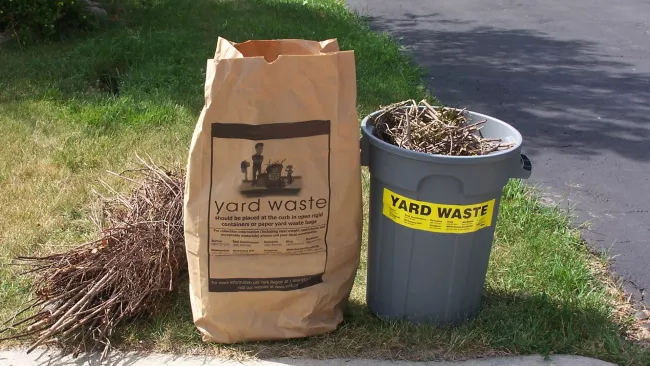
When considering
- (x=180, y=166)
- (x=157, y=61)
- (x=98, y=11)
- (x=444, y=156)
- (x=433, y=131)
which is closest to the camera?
(x=444, y=156)

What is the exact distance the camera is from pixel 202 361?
2.73 metres

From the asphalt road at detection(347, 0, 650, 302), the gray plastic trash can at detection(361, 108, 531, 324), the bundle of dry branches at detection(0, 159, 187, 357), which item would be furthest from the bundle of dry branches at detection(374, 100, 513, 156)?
the asphalt road at detection(347, 0, 650, 302)

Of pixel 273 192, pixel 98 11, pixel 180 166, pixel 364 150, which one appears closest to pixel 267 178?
pixel 273 192

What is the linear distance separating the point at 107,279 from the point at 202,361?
612 millimetres

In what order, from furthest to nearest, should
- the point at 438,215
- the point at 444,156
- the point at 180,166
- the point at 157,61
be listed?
the point at 157,61
the point at 180,166
the point at 438,215
the point at 444,156

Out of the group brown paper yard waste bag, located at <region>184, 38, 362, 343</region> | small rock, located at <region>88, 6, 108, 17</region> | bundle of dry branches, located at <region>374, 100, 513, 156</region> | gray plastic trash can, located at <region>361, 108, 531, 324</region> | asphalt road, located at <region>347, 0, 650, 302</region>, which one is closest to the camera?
brown paper yard waste bag, located at <region>184, 38, 362, 343</region>

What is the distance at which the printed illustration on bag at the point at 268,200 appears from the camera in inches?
98.0

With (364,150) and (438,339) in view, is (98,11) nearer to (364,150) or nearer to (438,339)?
(364,150)

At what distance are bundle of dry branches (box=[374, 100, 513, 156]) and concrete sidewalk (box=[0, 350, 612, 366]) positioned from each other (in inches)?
34.3

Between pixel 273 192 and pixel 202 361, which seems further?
pixel 202 361

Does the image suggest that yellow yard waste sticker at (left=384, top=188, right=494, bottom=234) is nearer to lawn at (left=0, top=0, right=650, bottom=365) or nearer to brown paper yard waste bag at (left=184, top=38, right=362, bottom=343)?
brown paper yard waste bag at (left=184, top=38, right=362, bottom=343)

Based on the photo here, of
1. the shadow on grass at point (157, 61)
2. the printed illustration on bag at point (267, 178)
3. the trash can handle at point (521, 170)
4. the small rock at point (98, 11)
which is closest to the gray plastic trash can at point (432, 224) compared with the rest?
the trash can handle at point (521, 170)

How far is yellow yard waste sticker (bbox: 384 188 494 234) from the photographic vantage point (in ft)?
8.62

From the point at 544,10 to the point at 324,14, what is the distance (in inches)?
162
